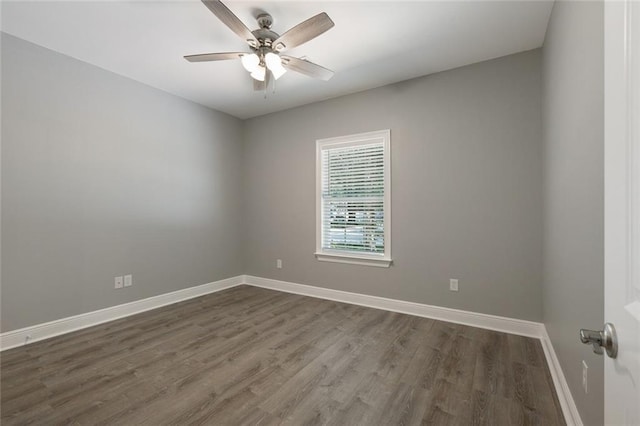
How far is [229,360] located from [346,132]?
2957mm

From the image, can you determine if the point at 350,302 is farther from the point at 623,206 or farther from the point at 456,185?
the point at 623,206

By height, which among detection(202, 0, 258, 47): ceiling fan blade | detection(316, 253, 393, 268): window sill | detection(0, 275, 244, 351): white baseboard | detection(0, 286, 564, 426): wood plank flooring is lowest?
detection(0, 286, 564, 426): wood plank flooring

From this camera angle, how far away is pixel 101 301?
9.89 feet

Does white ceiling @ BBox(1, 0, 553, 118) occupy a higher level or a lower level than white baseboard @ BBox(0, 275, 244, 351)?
higher

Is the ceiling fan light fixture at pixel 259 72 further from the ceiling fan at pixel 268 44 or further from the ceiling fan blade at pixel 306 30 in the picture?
the ceiling fan blade at pixel 306 30

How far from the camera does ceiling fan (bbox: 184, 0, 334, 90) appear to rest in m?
1.91

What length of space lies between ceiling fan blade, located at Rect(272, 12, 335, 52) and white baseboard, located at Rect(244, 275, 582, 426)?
276 centimetres

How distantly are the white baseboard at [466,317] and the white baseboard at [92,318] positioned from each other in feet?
3.48

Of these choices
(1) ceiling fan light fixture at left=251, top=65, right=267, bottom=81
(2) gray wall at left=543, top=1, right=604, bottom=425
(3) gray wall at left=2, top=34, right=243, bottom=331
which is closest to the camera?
(2) gray wall at left=543, top=1, right=604, bottom=425

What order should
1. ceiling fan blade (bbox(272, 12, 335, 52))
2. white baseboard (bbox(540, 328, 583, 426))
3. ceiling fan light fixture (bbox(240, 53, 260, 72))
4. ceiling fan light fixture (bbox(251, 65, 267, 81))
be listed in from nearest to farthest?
white baseboard (bbox(540, 328, 583, 426))
ceiling fan blade (bbox(272, 12, 335, 52))
ceiling fan light fixture (bbox(240, 53, 260, 72))
ceiling fan light fixture (bbox(251, 65, 267, 81))

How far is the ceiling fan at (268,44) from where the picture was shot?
1.91 metres

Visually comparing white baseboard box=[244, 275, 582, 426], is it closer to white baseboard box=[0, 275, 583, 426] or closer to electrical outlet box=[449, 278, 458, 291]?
white baseboard box=[0, 275, 583, 426]

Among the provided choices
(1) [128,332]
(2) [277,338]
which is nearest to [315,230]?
(2) [277,338]

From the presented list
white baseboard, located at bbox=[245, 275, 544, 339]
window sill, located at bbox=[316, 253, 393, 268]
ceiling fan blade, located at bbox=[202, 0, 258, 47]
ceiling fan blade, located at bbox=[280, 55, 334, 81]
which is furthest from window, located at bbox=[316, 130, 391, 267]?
ceiling fan blade, located at bbox=[202, 0, 258, 47]
